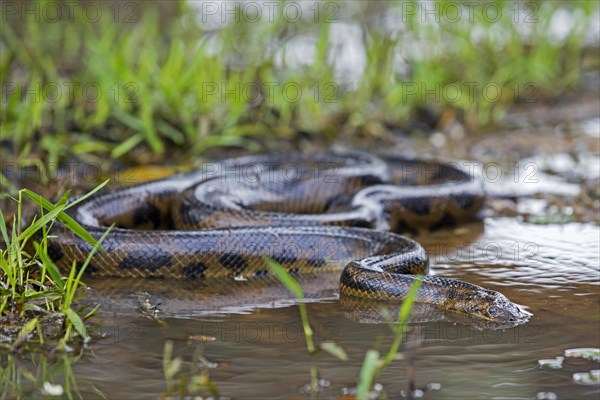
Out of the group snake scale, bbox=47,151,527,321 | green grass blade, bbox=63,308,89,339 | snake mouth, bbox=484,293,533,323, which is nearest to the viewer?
green grass blade, bbox=63,308,89,339

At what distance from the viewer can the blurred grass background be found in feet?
26.9

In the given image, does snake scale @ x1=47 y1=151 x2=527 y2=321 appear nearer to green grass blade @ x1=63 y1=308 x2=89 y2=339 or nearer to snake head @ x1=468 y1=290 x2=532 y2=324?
snake head @ x1=468 y1=290 x2=532 y2=324

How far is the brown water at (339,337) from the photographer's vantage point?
3797mm

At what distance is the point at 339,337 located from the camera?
14.7 ft

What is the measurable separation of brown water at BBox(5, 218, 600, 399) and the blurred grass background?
2.61m

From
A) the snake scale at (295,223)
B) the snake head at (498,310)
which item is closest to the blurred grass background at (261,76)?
the snake scale at (295,223)

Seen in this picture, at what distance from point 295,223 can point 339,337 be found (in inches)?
80.3

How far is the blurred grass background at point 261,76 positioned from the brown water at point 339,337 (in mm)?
2612
